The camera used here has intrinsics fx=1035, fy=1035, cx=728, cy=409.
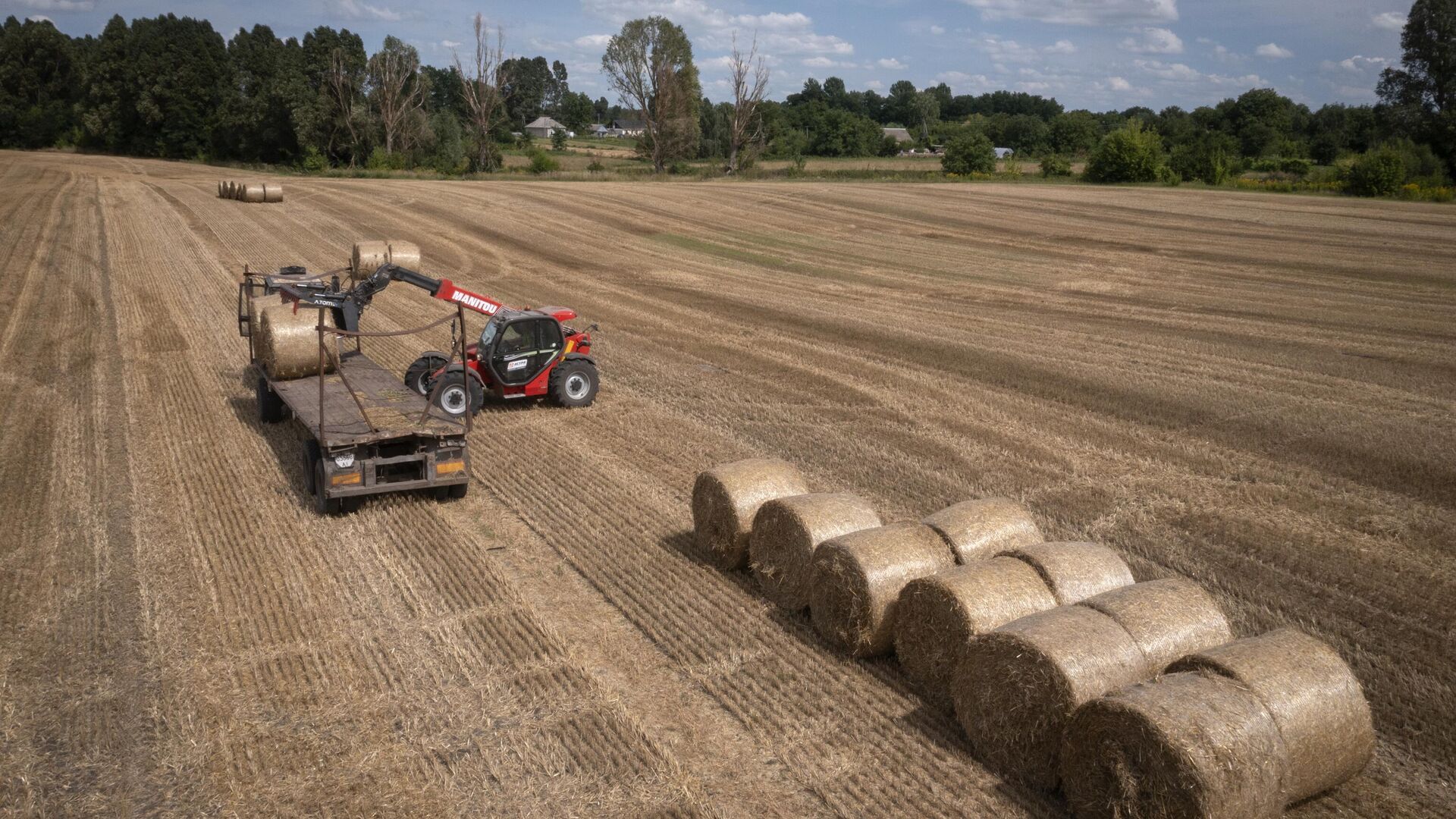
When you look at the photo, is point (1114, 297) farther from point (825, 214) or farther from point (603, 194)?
point (603, 194)

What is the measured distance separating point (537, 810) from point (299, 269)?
12.1 metres

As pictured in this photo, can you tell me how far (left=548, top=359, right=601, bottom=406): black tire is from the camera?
14859 millimetres

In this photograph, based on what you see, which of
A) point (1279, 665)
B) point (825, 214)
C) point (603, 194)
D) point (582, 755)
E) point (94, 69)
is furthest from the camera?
point (94, 69)

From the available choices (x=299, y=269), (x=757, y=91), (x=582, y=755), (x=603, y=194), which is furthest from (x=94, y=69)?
(x=582, y=755)

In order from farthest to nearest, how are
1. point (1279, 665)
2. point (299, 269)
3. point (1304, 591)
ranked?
point (299, 269), point (1304, 591), point (1279, 665)

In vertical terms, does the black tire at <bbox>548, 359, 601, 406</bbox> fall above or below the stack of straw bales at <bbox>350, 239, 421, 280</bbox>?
below

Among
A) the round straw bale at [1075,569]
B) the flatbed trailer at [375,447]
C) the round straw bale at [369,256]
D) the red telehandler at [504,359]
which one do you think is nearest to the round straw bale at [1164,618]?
the round straw bale at [1075,569]

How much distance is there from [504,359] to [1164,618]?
9.75 m

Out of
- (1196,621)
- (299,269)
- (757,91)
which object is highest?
(757,91)

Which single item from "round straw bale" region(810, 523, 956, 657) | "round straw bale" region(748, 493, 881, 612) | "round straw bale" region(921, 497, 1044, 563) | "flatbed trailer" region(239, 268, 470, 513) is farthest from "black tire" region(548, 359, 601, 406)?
"round straw bale" region(921, 497, 1044, 563)

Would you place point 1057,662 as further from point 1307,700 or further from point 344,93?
point 344,93

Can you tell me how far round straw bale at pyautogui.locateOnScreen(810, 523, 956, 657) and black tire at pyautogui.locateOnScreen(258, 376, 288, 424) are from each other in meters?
9.01

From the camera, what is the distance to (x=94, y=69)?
8225 centimetres

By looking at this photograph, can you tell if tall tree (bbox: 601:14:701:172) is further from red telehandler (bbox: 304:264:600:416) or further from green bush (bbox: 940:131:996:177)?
red telehandler (bbox: 304:264:600:416)
